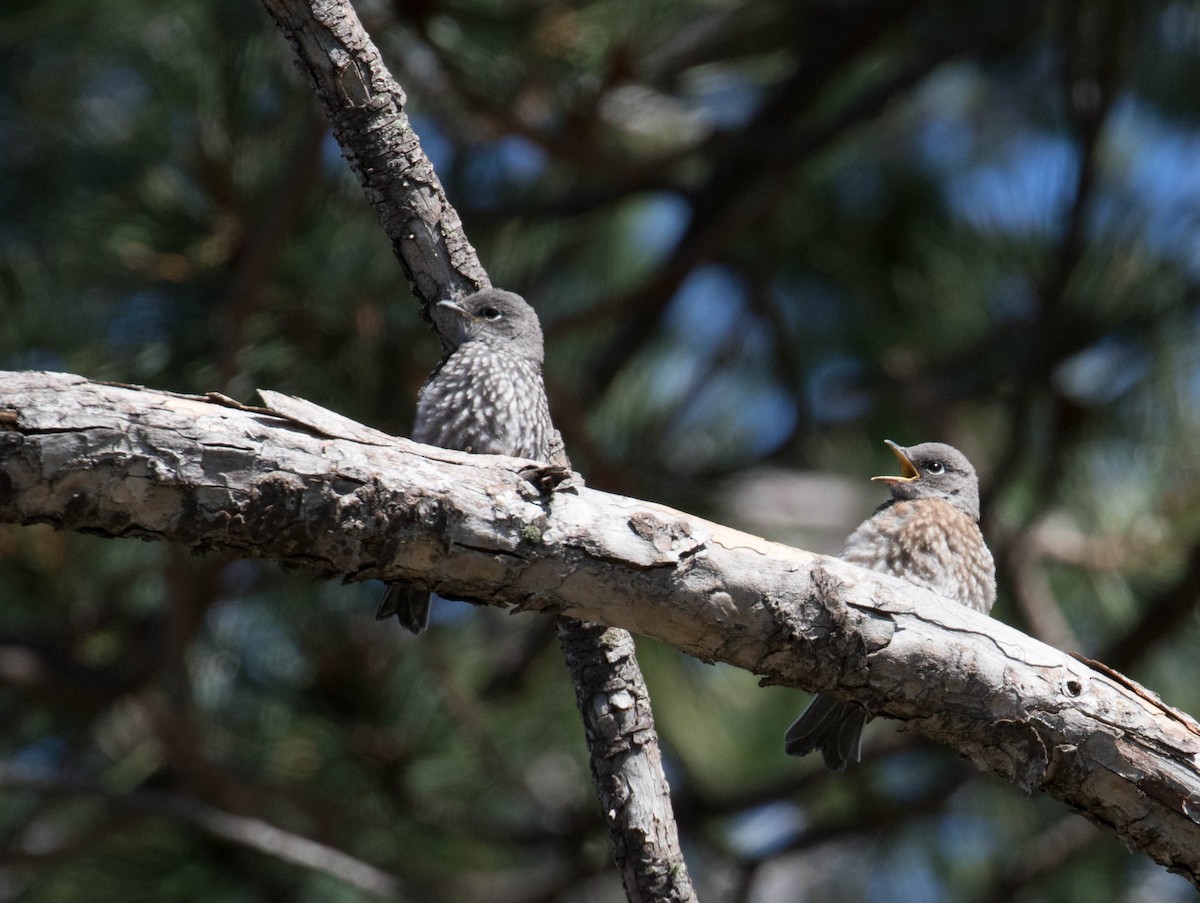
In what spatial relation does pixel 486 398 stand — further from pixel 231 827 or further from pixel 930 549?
pixel 231 827

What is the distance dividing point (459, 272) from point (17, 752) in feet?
12.5

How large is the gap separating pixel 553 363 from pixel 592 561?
3613mm

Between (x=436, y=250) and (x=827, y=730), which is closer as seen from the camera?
(x=436, y=250)

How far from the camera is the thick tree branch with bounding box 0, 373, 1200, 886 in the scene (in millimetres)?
2156

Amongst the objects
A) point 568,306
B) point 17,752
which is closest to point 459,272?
point 568,306

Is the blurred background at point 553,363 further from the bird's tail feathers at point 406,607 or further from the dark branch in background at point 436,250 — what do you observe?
the bird's tail feathers at point 406,607

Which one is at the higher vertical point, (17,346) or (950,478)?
(17,346)

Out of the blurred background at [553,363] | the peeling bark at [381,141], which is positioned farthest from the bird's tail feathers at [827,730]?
the blurred background at [553,363]

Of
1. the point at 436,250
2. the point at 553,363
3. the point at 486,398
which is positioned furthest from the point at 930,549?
the point at 553,363

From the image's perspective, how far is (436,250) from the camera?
326 cm

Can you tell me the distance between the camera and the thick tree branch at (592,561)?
84.9 inches

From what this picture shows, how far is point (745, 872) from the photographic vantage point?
5.55 m

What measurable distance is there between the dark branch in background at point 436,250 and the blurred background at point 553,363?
1.04 meters

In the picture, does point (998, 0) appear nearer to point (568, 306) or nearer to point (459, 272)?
point (568, 306)
